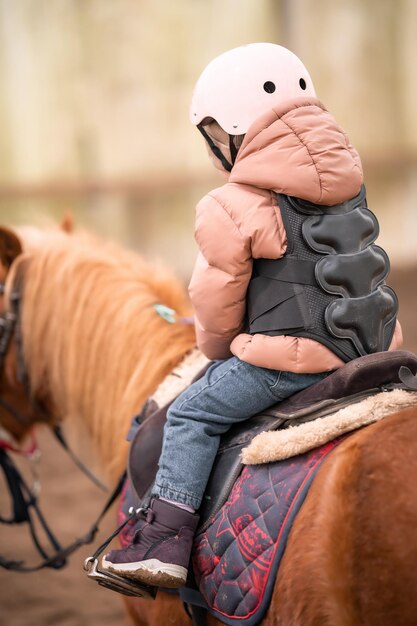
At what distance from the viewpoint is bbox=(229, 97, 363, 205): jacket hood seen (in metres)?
1.21

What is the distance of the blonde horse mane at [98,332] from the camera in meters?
1.72

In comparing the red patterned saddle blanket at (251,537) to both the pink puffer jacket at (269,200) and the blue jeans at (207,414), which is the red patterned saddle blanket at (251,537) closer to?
the blue jeans at (207,414)

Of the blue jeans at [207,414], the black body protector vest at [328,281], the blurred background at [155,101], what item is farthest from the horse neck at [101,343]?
the blurred background at [155,101]

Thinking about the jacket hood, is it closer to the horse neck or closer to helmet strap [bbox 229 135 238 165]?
helmet strap [bbox 229 135 238 165]

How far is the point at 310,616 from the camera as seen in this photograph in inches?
40.7

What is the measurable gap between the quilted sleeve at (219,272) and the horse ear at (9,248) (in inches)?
30.2

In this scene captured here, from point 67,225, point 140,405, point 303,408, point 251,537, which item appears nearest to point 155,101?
point 67,225

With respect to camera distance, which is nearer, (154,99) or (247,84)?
(247,84)

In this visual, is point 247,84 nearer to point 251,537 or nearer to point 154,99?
point 251,537

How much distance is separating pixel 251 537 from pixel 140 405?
59 cm

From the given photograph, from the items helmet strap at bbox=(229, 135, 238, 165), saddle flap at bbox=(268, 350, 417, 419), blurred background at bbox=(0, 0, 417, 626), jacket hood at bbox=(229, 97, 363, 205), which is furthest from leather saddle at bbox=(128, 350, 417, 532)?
blurred background at bbox=(0, 0, 417, 626)

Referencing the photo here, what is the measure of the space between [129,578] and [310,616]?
0.38 meters

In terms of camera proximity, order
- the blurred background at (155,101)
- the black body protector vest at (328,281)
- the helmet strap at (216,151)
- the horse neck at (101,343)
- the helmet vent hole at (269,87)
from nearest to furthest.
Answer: the black body protector vest at (328,281) → the helmet vent hole at (269,87) → the helmet strap at (216,151) → the horse neck at (101,343) → the blurred background at (155,101)

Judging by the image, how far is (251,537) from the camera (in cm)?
117
